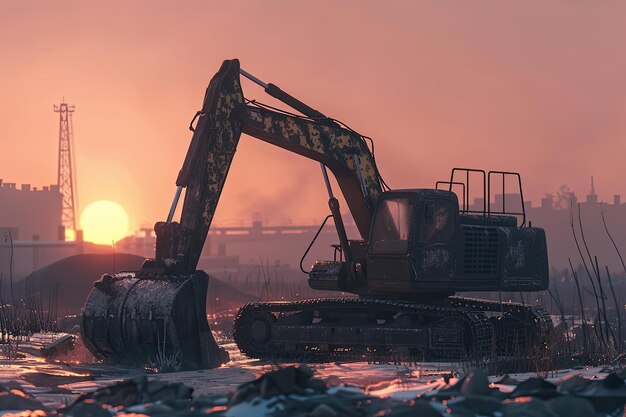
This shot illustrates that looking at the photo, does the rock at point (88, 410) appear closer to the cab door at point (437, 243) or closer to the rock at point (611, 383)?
the rock at point (611, 383)

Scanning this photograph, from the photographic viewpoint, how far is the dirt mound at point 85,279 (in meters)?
47.8

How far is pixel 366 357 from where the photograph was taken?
17.1 metres

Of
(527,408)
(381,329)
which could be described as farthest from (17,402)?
(381,329)

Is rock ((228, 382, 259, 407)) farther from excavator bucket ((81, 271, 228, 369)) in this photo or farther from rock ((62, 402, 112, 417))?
excavator bucket ((81, 271, 228, 369))

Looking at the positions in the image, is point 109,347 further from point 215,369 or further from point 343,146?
point 343,146

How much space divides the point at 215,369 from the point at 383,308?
3.20 metres

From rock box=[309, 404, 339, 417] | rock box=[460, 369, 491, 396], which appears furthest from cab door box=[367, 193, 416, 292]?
rock box=[309, 404, 339, 417]

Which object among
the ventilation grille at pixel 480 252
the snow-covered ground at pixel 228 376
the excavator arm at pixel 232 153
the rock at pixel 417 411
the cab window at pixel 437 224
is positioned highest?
the excavator arm at pixel 232 153

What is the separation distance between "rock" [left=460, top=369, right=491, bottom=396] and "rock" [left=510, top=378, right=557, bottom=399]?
0.82 ft

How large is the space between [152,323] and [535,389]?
298 inches

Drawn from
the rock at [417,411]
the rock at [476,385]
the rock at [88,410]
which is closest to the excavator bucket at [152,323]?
the rock at [88,410]

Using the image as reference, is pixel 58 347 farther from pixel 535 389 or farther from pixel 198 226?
pixel 535 389

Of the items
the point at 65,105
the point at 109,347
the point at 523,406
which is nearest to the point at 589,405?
the point at 523,406

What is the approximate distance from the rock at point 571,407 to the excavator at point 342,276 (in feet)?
20.9
